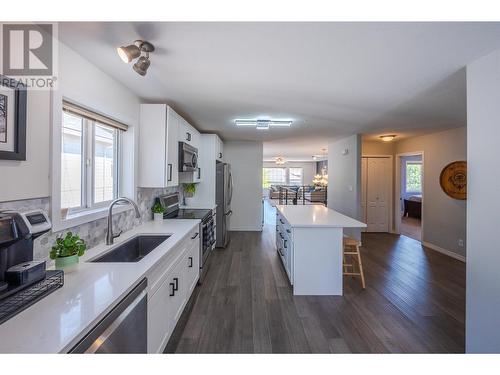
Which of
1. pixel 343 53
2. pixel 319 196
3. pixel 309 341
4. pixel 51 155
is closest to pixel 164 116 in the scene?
pixel 51 155

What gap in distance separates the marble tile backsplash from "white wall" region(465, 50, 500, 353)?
302 cm

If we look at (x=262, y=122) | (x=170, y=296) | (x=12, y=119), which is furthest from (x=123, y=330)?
(x=262, y=122)

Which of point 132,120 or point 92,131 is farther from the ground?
point 132,120

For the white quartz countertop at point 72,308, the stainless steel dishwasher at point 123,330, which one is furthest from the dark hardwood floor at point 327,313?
the white quartz countertop at point 72,308

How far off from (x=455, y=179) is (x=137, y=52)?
17.7ft

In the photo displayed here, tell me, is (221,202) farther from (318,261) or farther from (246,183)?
(318,261)

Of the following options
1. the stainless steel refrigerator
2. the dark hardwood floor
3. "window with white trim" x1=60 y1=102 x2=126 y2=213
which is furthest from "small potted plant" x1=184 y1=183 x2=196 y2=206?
"window with white trim" x1=60 y1=102 x2=126 y2=213

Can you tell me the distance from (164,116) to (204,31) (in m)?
1.46

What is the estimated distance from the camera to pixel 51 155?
1498 millimetres

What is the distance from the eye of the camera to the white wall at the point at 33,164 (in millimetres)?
1236

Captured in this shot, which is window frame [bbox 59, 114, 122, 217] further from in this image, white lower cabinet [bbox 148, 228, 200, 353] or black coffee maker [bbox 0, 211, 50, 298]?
white lower cabinet [bbox 148, 228, 200, 353]

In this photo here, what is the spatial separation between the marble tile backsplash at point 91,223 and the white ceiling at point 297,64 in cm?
110

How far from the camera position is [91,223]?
6.32ft
